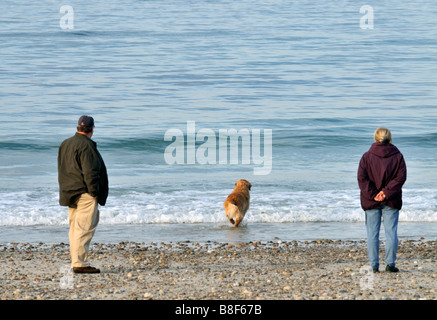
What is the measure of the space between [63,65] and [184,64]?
7.14 meters

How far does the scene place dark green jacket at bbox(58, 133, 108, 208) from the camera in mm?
7340

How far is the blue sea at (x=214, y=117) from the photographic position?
39.8ft

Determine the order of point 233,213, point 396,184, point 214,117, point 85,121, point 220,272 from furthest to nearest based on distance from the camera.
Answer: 1. point 214,117
2. point 233,213
3. point 220,272
4. point 85,121
5. point 396,184

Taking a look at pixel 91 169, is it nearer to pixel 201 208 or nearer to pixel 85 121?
pixel 85 121

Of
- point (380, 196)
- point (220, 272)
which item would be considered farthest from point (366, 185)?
point (220, 272)

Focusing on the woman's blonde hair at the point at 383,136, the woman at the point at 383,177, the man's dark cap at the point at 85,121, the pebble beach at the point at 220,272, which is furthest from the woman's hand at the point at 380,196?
the man's dark cap at the point at 85,121

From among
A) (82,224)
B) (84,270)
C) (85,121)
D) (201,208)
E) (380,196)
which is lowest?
(201,208)

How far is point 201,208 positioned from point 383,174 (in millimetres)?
6072

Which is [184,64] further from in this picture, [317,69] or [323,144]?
[323,144]

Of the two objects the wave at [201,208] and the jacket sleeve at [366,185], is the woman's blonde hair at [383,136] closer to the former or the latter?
the jacket sleeve at [366,185]

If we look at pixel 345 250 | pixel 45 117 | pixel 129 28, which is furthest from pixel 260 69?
pixel 345 250

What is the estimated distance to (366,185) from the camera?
7.38 m

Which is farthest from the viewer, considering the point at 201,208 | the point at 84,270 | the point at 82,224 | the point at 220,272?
the point at 201,208
